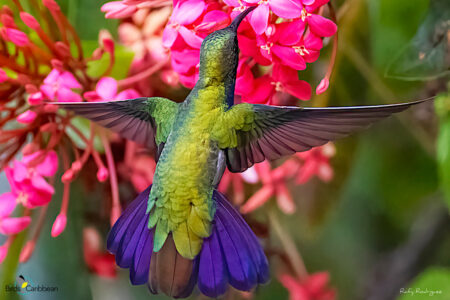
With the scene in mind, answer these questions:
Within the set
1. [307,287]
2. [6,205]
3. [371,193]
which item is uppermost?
[6,205]

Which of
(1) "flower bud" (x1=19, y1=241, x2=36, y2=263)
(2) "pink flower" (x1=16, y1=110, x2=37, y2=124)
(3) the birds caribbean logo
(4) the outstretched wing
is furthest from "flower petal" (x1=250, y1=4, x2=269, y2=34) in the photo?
(3) the birds caribbean logo

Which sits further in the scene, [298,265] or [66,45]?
[298,265]

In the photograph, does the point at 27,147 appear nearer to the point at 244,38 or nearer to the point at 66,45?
the point at 66,45

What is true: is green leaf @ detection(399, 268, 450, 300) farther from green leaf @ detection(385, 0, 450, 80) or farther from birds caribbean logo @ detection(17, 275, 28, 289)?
birds caribbean logo @ detection(17, 275, 28, 289)

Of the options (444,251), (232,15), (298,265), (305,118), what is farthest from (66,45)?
(444,251)

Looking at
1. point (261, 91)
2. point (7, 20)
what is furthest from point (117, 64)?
point (261, 91)

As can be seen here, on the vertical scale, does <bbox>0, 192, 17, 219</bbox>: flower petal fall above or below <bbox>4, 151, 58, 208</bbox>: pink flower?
below

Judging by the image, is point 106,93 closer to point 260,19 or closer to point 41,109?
point 41,109
